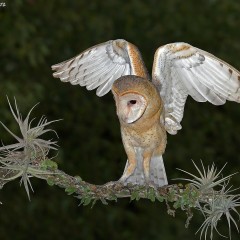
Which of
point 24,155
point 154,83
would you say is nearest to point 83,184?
point 24,155

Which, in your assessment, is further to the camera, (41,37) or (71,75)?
(41,37)

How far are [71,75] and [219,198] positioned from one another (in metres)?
0.54

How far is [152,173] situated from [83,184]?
25 centimetres

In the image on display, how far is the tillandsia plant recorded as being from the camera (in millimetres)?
2109

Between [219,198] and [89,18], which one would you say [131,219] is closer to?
[89,18]

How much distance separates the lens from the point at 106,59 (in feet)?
7.91

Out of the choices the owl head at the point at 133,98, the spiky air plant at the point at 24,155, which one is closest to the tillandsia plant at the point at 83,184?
the spiky air plant at the point at 24,155

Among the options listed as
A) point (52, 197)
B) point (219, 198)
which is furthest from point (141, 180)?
point (52, 197)

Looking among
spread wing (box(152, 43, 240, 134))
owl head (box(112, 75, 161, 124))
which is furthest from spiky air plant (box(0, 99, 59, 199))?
spread wing (box(152, 43, 240, 134))

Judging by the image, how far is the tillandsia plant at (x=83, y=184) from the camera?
2109mm

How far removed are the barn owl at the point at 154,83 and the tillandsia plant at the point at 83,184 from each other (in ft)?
0.23

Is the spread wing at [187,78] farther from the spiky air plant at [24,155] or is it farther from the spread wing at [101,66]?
the spiky air plant at [24,155]

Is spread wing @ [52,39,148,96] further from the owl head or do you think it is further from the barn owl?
the owl head

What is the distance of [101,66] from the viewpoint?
2416 mm
